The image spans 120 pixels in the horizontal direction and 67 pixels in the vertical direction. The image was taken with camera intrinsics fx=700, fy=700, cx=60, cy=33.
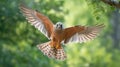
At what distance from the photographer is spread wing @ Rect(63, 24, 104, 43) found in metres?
7.14

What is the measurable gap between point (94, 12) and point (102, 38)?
59.4 feet

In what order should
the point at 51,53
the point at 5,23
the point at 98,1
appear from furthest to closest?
the point at 5,23, the point at 98,1, the point at 51,53

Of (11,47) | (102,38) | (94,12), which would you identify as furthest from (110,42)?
(94,12)

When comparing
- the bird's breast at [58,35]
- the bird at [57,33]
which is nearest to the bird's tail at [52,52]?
the bird at [57,33]

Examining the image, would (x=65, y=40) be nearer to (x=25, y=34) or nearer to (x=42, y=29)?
(x=42, y=29)

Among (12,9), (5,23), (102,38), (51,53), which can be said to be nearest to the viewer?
(51,53)

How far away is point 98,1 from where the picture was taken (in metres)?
7.61

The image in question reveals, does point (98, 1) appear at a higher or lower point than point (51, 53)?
higher

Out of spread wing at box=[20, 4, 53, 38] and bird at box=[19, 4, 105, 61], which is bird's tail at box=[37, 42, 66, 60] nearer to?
bird at box=[19, 4, 105, 61]

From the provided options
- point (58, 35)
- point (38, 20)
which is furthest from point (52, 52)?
point (38, 20)

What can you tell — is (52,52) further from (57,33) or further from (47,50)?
(57,33)

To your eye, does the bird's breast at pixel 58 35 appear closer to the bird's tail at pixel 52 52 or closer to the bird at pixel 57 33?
the bird at pixel 57 33

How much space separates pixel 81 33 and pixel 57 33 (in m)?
0.38

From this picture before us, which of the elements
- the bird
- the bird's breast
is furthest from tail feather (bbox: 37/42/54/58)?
the bird's breast
